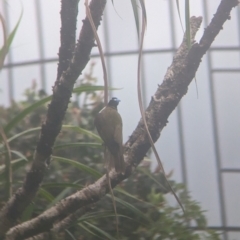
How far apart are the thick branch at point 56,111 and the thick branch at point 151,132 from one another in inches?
1.9

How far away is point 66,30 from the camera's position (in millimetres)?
773

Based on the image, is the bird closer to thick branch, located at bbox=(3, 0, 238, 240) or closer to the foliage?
thick branch, located at bbox=(3, 0, 238, 240)

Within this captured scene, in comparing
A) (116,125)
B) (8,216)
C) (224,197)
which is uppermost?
(116,125)

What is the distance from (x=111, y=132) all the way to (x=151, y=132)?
0.11 m

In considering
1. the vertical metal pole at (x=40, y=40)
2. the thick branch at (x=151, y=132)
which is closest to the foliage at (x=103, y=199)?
the thick branch at (x=151, y=132)

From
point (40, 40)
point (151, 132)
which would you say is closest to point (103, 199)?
point (151, 132)

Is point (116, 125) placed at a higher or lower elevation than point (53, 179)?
higher

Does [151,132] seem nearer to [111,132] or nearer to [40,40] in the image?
[111,132]

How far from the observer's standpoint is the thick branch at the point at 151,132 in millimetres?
845

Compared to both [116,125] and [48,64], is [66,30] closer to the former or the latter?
[116,125]

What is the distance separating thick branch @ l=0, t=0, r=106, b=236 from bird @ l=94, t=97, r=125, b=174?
0.06 meters

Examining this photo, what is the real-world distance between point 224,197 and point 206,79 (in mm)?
607

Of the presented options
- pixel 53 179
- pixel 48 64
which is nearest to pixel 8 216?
pixel 53 179

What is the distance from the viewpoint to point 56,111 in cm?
78
